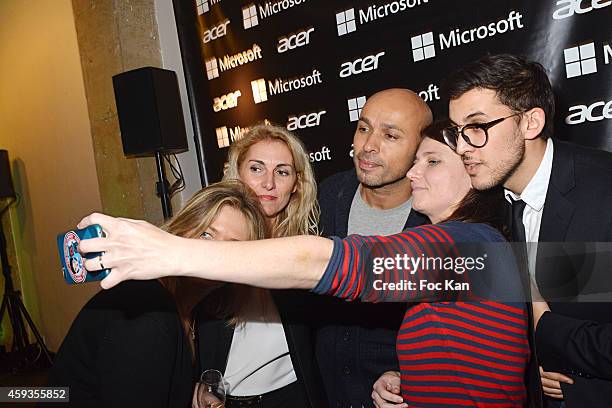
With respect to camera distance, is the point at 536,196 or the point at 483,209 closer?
the point at 483,209

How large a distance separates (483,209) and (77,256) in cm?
95

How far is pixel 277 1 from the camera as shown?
3111mm

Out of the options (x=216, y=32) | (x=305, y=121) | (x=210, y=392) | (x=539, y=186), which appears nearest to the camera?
(x=210, y=392)

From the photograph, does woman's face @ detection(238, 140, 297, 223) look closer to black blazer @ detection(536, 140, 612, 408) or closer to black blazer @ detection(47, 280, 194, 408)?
black blazer @ detection(47, 280, 194, 408)

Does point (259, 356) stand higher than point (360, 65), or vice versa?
point (360, 65)

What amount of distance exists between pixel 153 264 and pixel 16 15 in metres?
5.19

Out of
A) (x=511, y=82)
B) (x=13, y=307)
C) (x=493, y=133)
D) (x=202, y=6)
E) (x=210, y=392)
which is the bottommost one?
(x=13, y=307)

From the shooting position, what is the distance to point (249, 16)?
3.28 meters

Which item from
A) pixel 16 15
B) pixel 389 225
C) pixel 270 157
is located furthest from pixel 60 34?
pixel 389 225

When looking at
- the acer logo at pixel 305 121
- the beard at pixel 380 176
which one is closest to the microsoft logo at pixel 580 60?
the beard at pixel 380 176

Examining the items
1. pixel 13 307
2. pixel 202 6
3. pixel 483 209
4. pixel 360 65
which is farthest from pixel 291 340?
pixel 13 307

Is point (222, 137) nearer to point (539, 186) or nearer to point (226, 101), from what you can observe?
point (226, 101)

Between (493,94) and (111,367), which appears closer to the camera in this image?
(111,367)

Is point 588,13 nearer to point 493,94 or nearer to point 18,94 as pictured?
point 493,94
